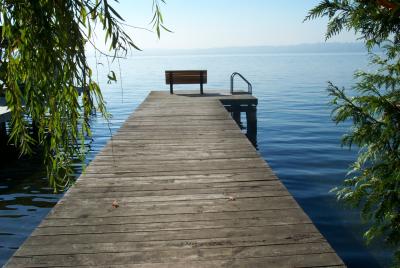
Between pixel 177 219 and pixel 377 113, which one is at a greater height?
pixel 377 113

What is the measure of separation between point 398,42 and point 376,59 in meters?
0.32

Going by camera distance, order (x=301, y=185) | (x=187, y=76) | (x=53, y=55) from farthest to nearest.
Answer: (x=187, y=76)
(x=301, y=185)
(x=53, y=55)

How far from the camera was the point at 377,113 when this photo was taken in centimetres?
356

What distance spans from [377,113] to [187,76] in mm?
14797

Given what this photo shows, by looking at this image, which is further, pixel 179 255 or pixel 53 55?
pixel 179 255

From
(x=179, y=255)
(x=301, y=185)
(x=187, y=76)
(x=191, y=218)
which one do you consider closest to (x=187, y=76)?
(x=187, y=76)

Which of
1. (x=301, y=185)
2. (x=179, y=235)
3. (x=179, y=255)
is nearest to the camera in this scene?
(x=179, y=255)

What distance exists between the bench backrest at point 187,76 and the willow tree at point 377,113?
13.9 m

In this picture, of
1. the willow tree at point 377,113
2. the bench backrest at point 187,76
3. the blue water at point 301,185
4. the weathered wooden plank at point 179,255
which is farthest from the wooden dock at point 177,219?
the bench backrest at point 187,76

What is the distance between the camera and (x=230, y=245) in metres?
3.64

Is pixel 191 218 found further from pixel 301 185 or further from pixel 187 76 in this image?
pixel 187 76

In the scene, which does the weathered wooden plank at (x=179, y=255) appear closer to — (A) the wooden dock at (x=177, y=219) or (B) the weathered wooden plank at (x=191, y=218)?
(A) the wooden dock at (x=177, y=219)

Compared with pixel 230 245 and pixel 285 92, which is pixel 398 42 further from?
pixel 285 92

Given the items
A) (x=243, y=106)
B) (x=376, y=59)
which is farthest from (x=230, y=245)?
(x=243, y=106)
